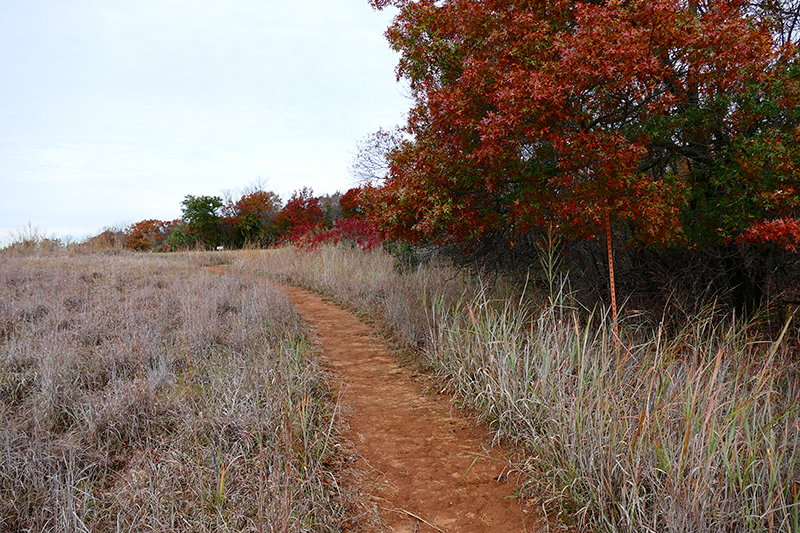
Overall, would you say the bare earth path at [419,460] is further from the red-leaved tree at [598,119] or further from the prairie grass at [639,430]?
the red-leaved tree at [598,119]

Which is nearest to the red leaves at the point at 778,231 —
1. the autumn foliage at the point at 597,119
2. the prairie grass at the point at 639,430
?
the autumn foliage at the point at 597,119

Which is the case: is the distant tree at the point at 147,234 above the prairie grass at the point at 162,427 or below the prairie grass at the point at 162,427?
above

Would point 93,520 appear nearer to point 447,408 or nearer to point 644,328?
point 447,408

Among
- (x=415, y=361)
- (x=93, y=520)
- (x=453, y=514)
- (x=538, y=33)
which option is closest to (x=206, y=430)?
(x=93, y=520)

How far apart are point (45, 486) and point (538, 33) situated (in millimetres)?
5172

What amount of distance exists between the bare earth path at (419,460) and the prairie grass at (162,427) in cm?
29

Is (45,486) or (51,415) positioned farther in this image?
(51,415)

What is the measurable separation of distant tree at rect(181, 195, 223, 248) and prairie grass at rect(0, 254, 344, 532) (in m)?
20.0

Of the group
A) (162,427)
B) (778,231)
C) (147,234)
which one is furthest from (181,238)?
(778,231)

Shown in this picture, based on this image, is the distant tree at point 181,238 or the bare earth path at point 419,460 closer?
→ the bare earth path at point 419,460

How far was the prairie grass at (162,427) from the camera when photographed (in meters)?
2.54

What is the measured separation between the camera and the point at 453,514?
8.92 feet

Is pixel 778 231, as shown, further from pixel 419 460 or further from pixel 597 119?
pixel 419 460

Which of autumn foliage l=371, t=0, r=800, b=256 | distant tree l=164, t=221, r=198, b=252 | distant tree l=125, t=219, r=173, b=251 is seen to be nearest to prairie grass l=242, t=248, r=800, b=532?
autumn foliage l=371, t=0, r=800, b=256
